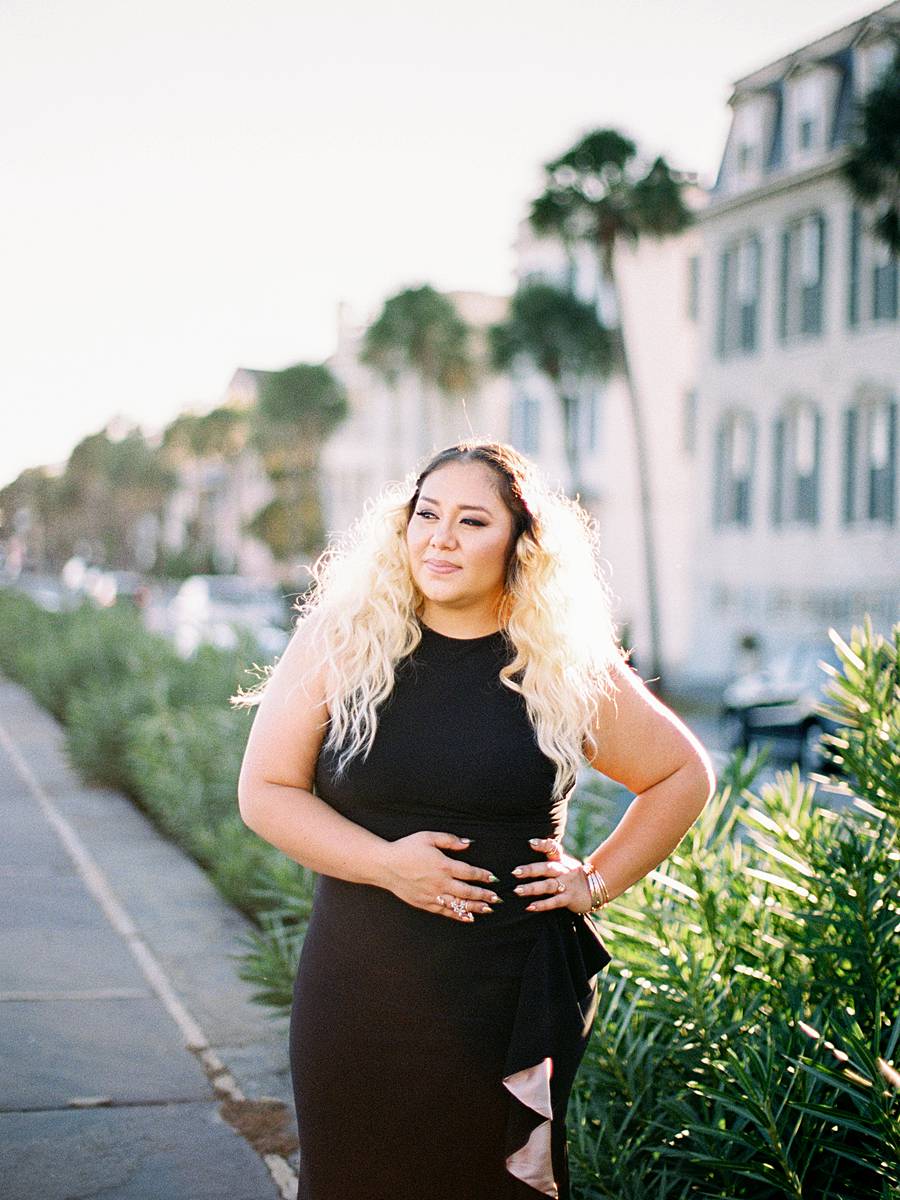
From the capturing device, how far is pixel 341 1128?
2.60 metres

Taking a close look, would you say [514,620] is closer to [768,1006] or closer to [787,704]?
[768,1006]

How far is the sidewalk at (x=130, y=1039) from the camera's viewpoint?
3830 millimetres

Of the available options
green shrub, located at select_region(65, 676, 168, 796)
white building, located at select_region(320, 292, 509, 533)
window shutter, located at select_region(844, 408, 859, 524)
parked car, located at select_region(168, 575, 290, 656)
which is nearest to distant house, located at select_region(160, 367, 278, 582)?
white building, located at select_region(320, 292, 509, 533)

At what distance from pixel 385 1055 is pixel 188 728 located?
598cm

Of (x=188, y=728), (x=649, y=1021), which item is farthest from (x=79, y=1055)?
(x=188, y=728)

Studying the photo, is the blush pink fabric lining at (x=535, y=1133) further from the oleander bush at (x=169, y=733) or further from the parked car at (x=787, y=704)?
the parked car at (x=787, y=704)

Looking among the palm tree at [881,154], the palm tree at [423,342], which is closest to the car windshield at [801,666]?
the palm tree at [881,154]

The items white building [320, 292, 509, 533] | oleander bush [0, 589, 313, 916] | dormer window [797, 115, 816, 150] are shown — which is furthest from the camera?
white building [320, 292, 509, 533]

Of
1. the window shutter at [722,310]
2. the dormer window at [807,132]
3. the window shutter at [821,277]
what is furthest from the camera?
the window shutter at [722,310]

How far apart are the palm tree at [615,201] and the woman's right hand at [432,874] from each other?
24.7 m

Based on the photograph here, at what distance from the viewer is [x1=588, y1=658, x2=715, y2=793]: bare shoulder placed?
2.79 meters

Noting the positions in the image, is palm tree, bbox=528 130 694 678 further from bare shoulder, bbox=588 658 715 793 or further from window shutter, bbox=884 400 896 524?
bare shoulder, bbox=588 658 715 793

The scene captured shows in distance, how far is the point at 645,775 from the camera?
281cm

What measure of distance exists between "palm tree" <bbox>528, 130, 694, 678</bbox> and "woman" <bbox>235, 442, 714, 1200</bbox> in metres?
24.5
